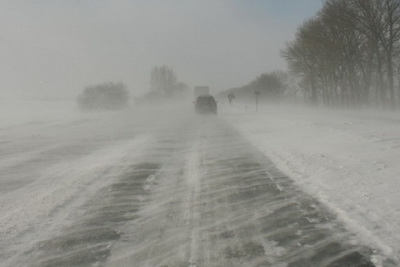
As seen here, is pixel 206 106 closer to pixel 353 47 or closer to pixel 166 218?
pixel 353 47

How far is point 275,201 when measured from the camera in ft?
17.7

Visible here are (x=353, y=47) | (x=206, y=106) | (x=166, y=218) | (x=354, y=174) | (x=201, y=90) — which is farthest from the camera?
(x=201, y=90)

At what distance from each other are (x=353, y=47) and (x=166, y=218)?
1511 inches

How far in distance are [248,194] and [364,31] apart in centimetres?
3328

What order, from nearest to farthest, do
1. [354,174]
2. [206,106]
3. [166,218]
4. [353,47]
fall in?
[166,218]
[354,174]
[206,106]
[353,47]

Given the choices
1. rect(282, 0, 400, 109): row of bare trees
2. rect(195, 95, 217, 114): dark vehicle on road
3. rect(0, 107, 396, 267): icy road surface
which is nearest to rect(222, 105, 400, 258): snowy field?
rect(0, 107, 396, 267): icy road surface

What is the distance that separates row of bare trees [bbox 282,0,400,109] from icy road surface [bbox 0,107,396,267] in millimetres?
29644

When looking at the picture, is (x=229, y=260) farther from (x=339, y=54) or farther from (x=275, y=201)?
(x=339, y=54)

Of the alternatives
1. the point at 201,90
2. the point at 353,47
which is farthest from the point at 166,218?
the point at 201,90

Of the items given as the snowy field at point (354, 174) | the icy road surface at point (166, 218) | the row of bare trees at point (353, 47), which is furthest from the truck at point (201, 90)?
the icy road surface at point (166, 218)

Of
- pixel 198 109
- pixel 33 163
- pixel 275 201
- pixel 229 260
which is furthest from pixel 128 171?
pixel 198 109

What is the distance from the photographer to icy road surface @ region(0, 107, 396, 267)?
3572 mm

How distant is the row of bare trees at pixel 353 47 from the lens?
32656 mm

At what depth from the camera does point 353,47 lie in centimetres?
3822
